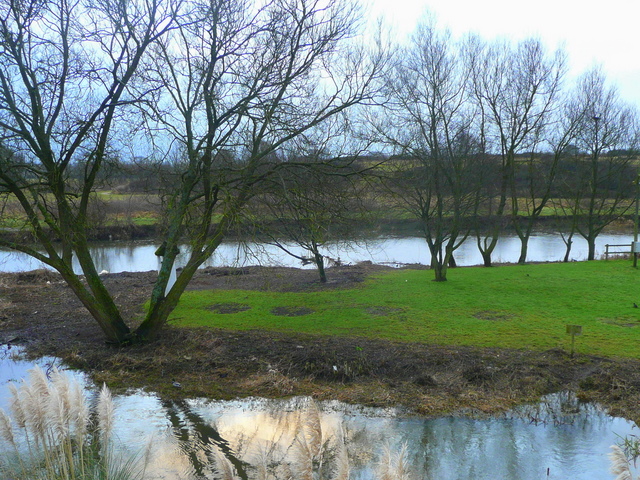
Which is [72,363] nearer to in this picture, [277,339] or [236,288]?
[277,339]

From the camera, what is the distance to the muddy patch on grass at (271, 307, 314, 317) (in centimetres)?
1389

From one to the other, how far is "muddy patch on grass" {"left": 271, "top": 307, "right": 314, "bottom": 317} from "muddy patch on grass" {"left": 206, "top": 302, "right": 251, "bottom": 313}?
2.89 feet

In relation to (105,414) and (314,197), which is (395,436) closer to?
(105,414)

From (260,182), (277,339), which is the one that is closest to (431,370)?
(277,339)

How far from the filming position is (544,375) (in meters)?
8.53

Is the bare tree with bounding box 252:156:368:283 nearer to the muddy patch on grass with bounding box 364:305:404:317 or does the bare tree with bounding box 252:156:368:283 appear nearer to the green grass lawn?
the green grass lawn

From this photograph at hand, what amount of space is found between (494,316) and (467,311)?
2.60 ft

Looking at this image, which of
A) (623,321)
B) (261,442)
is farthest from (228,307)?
(623,321)

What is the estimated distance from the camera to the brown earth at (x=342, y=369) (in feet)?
26.0

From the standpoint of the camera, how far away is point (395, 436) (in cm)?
663

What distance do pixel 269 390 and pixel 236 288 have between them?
406 inches

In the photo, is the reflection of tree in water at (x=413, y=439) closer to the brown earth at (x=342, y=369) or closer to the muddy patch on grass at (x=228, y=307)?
the brown earth at (x=342, y=369)

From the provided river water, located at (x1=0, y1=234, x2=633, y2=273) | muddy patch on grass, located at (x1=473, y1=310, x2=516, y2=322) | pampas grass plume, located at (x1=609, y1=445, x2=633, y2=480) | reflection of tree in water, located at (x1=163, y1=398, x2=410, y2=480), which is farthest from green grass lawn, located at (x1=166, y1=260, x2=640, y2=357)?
river water, located at (x1=0, y1=234, x2=633, y2=273)

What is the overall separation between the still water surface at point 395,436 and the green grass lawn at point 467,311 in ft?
10.9
